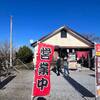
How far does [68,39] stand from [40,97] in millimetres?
Result: 24155

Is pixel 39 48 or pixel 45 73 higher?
pixel 39 48

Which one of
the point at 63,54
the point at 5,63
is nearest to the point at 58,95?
the point at 5,63

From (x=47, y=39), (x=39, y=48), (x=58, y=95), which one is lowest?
(x=58, y=95)

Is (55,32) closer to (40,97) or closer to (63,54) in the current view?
(63,54)

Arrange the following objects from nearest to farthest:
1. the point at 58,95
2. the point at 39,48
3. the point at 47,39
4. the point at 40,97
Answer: the point at 39,48
the point at 40,97
the point at 58,95
the point at 47,39

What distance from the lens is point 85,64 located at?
1355 inches

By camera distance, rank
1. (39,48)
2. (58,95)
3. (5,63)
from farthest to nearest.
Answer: (5,63), (58,95), (39,48)

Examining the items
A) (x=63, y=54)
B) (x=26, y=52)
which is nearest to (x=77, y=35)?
(x=63, y=54)

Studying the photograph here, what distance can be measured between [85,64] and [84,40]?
3.58m

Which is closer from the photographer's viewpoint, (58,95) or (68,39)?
(58,95)

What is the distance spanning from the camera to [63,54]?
33500mm

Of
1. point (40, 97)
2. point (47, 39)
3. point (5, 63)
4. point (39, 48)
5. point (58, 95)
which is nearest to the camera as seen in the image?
point (39, 48)

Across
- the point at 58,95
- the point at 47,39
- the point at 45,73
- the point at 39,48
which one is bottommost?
the point at 58,95

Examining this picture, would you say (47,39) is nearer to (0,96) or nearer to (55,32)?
(55,32)
